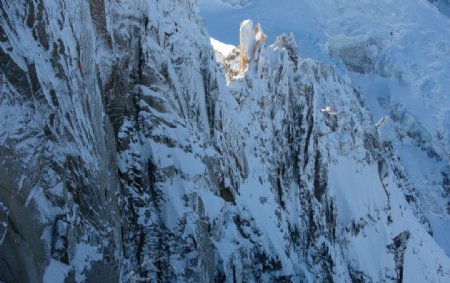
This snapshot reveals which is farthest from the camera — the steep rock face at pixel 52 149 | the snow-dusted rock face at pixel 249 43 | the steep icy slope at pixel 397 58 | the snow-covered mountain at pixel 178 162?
the steep icy slope at pixel 397 58

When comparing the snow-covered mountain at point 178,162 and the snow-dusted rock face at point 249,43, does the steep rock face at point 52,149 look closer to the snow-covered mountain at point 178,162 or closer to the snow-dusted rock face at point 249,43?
the snow-covered mountain at point 178,162

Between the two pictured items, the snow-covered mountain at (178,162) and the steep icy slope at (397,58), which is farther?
the steep icy slope at (397,58)

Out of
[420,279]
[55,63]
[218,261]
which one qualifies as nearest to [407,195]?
[420,279]

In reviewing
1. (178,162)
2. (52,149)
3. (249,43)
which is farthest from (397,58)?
(52,149)

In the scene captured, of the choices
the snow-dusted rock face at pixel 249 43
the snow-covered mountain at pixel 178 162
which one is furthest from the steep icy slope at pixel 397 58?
the snow-dusted rock face at pixel 249 43

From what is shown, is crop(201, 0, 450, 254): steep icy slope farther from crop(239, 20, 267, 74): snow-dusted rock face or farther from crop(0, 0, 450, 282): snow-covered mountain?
crop(239, 20, 267, 74): snow-dusted rock face

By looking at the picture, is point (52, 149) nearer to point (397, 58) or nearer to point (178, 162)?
point (178, 162)

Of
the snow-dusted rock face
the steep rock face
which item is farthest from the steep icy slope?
the steep rock face
